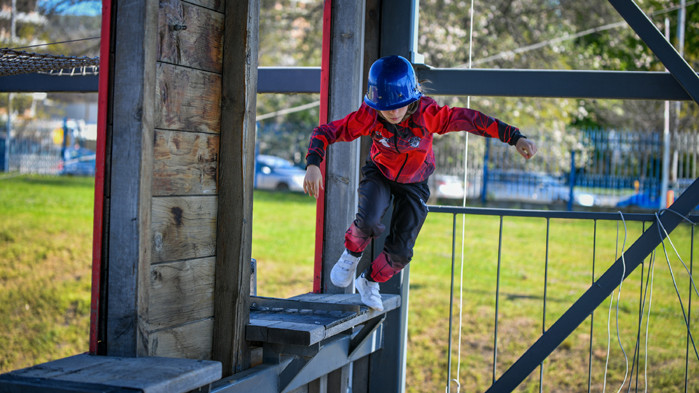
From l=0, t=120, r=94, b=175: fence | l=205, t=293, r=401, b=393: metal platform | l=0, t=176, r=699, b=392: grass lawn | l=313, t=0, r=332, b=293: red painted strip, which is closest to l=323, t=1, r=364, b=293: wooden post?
l=313, t=0, r=332, b=293: red painted strip

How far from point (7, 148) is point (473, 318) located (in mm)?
17821

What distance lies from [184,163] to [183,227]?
240mm

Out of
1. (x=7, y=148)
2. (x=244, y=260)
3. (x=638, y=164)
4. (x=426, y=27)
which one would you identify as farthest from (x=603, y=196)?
(x=7, y=148)

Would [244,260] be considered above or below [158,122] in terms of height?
below

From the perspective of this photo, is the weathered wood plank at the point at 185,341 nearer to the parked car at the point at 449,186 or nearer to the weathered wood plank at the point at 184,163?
the weathered wood plank at the point at 184,163

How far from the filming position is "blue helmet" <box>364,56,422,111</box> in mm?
2957

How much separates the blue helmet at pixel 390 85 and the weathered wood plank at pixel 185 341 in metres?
1.16

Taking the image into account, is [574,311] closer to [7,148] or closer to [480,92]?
[480,92]

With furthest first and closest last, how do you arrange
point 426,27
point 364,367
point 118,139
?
point 426,27
point 364,367
point 118,139

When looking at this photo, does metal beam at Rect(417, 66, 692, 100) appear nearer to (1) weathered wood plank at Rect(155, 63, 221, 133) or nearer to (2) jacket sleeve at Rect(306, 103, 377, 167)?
(2) jacket sleeve at Rect(306, 103, 377, 167)

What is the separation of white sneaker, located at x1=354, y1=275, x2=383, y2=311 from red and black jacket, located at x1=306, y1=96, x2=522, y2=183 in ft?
1.73

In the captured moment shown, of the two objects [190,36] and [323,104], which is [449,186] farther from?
[190,36]

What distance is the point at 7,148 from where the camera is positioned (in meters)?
21.2

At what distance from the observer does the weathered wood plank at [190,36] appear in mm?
2443
